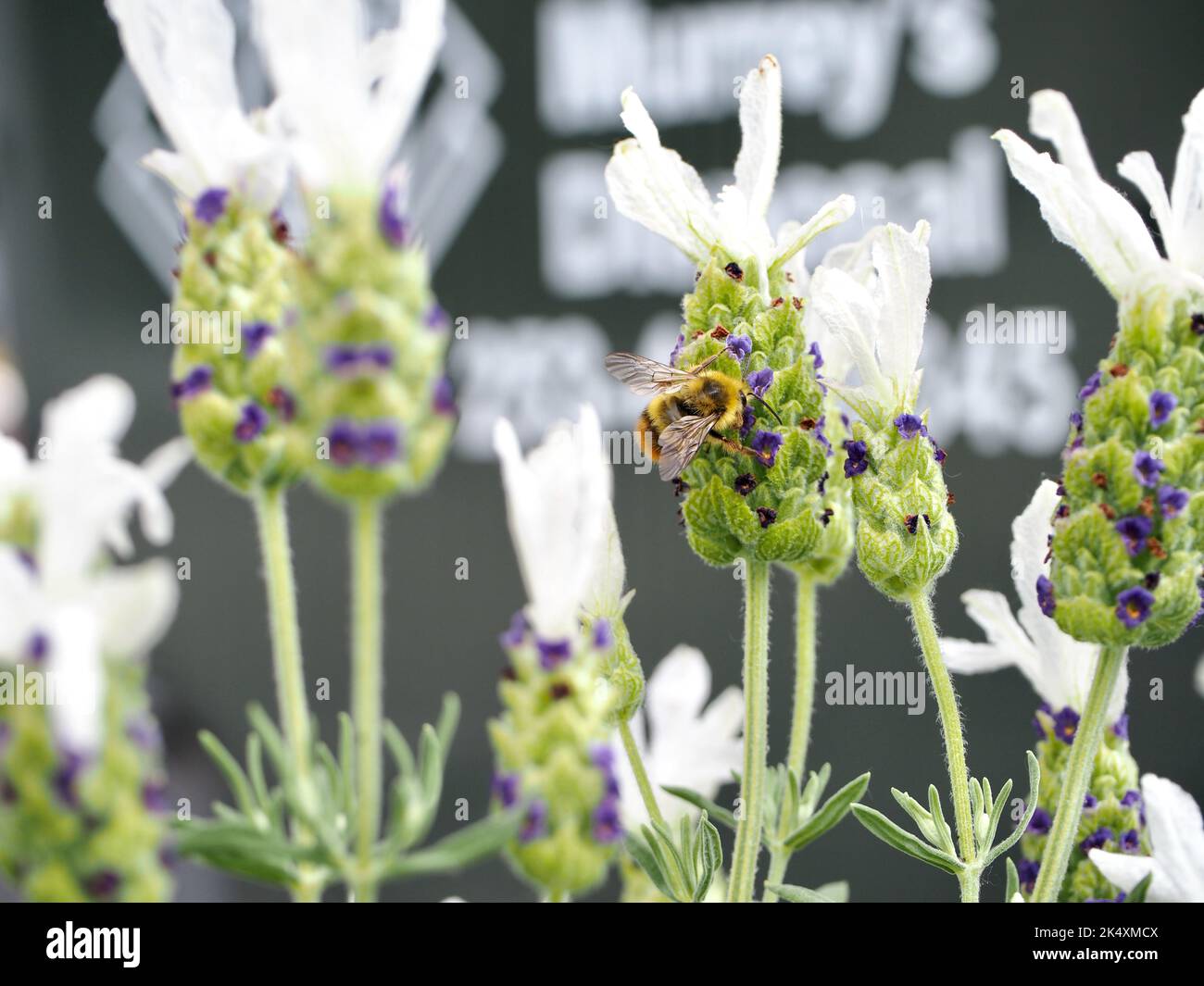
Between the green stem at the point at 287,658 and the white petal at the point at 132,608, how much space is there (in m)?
0.08

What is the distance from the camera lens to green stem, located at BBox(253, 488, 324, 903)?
0.48 m

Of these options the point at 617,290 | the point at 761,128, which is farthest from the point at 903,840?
the point at 617,290

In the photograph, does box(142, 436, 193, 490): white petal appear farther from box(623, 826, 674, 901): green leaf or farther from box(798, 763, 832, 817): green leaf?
box(798, 763, 832, 817): green leaf

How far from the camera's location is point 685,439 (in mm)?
658

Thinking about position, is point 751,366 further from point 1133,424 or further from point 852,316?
point 1133,424

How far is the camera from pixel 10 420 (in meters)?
3.52

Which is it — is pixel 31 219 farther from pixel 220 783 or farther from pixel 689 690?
pixel 689 690

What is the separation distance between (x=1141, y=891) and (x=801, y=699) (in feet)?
0.67

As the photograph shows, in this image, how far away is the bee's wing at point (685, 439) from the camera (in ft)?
2.11

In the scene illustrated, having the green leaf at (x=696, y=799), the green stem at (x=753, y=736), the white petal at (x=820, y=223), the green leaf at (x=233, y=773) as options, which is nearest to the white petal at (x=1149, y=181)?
the white petal at (x=820, y=223)

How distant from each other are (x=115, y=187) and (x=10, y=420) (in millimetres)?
669

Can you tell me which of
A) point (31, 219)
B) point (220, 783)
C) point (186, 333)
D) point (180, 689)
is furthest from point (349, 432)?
point (31, 219)

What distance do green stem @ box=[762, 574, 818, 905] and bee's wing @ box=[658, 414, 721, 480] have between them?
4.4 inches

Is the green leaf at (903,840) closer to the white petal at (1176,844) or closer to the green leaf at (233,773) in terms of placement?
the white petal at (1176,844)
